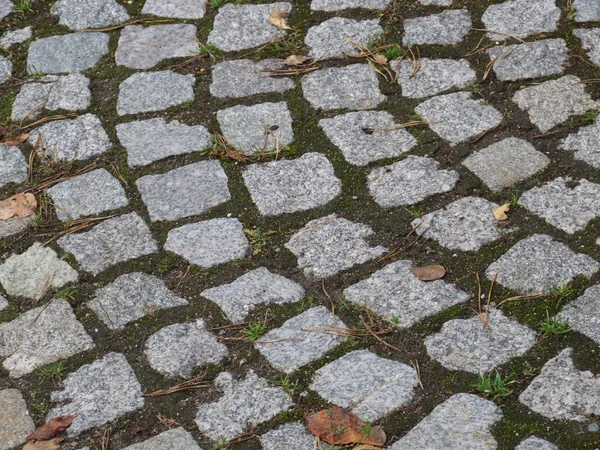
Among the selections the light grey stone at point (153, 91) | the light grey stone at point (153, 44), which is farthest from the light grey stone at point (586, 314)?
the light grey stone at point (153, 44)

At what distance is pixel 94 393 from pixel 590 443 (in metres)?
1.37

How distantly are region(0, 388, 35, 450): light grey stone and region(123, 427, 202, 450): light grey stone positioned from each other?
0.32 meters

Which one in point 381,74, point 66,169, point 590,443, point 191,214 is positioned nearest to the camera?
point 590,443

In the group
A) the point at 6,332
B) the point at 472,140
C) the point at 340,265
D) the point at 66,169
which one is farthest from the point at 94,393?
the point at 472,140

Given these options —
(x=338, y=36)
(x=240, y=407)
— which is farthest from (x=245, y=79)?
(x=240, y=407)

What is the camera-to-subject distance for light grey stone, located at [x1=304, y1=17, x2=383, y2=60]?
368 centimetres

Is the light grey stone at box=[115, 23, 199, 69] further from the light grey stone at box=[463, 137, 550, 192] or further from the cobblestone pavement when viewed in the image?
the light grey stone at box=[463, 137, 550, 192]

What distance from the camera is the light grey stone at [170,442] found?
7.52 ft

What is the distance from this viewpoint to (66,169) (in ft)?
10.7

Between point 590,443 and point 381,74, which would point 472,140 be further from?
point 590,443

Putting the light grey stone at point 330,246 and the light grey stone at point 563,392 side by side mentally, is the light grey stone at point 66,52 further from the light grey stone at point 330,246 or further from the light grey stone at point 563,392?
the light grey stone at point 563,392

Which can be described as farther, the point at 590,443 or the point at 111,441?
the point at 111,441

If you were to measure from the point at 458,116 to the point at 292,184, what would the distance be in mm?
716

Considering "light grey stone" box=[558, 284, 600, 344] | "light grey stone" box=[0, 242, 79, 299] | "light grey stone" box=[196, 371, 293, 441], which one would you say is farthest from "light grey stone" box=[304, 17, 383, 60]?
"light grey stone" box=[196, 371, 293, 441]
